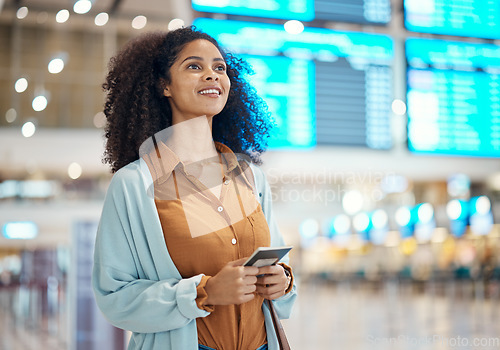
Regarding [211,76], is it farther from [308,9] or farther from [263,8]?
[308,9]

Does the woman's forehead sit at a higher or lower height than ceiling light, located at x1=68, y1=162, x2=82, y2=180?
lower

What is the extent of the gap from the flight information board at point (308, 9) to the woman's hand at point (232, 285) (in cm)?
189

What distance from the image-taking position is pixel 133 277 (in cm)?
133

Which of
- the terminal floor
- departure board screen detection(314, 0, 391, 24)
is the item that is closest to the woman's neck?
departure board screen detection(314, 0, 391, 24)

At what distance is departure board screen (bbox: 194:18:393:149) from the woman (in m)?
1.53

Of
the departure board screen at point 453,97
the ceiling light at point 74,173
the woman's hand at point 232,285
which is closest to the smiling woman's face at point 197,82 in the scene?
the woman's hand at point 232,285

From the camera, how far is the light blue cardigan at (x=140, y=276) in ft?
4.11

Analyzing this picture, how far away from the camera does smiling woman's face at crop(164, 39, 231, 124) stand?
56.4 inches

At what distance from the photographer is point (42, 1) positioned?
10.9 m

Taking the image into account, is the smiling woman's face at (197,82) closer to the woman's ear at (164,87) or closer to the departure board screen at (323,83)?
the woman's ear at (164,87)

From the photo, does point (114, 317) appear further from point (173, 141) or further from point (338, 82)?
point (338, 82)

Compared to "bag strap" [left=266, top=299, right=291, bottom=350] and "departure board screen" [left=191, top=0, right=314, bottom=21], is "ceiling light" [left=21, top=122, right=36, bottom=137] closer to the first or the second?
"departure board screen" [left=191, top=0, right=314, bottom=21]

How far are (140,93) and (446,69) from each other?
2636 millimetres

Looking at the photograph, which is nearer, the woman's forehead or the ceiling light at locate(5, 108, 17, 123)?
the woman's forehead
